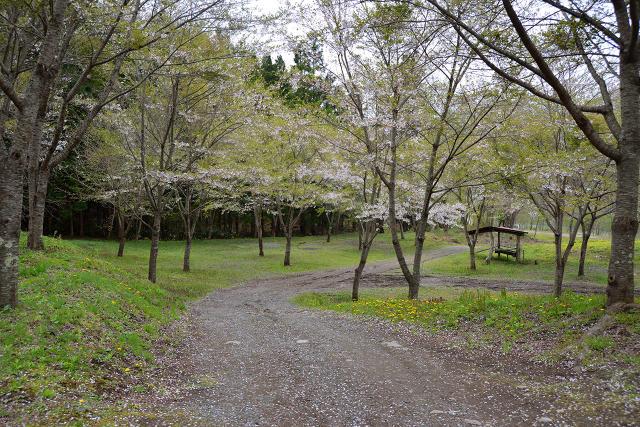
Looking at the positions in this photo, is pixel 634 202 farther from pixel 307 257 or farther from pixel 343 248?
pixel 343 248

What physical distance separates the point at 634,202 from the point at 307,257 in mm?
24481

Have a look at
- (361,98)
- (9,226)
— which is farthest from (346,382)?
(361,98)

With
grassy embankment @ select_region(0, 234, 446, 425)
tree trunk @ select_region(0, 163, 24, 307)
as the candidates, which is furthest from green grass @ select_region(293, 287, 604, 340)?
tree trunk @ select_region(0, 163, 24, 307)

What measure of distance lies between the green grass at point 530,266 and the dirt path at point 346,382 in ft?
57.9

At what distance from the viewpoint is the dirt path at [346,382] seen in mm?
3957

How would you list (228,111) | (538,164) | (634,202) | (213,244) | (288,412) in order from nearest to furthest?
1. (288,412)
2. (634,202)
3. (538,164)
4. (228,111)
5. (213,244)

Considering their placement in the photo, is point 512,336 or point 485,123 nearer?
point 512,336

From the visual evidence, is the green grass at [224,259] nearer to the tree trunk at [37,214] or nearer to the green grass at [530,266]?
the tree trunk at [37,214]

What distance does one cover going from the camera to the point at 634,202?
5.39 meters

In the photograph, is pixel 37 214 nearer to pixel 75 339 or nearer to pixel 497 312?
pixel 75 339

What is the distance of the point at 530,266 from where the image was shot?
2566 cm

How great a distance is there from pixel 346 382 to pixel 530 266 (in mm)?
25464

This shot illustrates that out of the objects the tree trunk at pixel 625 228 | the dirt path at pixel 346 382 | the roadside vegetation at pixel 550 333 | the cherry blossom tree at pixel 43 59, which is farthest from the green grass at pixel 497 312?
the cherry blossom tree at pixel 43 59

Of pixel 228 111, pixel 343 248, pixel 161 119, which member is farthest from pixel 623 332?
pixel 343 248
